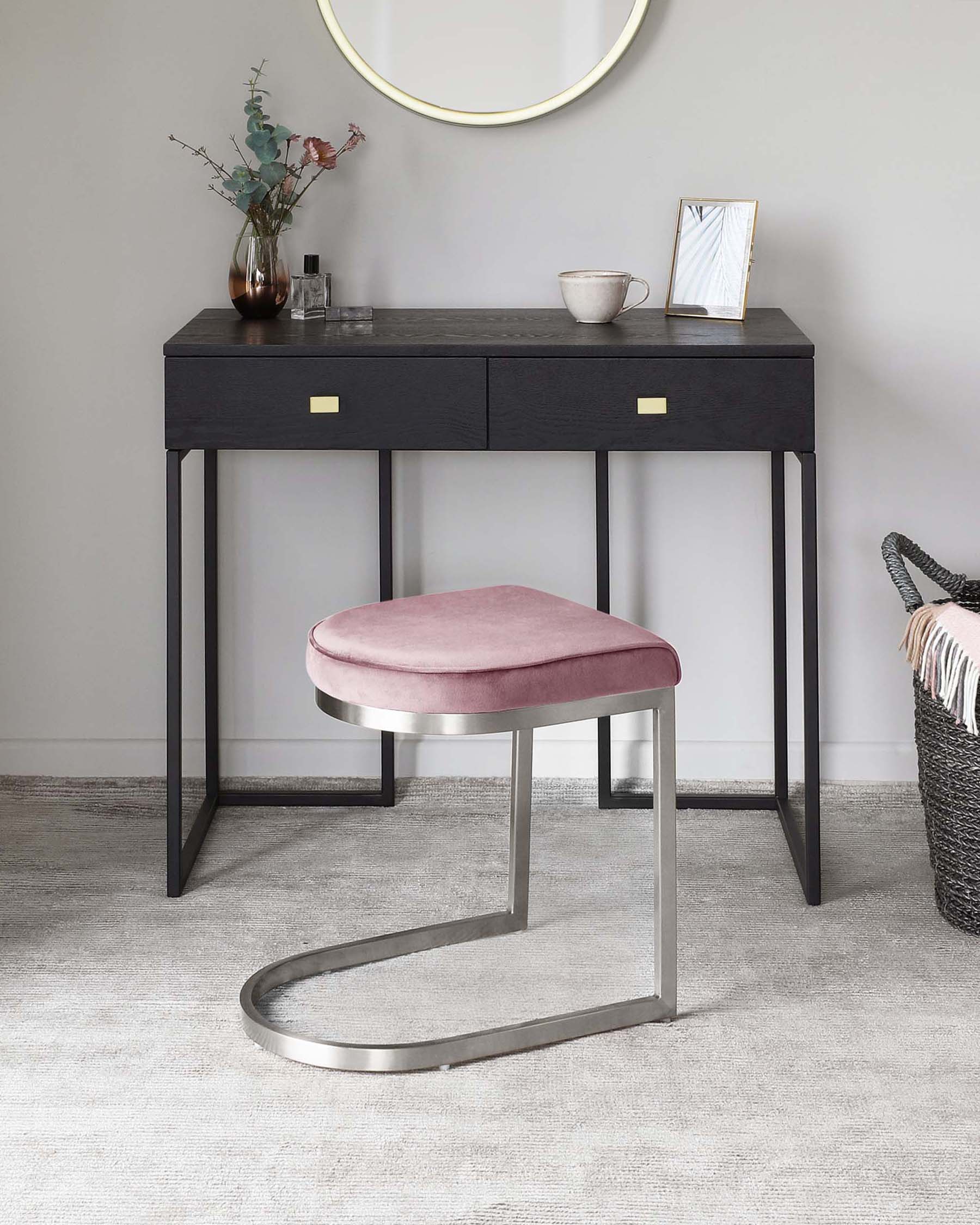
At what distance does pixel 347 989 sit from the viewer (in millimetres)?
1818

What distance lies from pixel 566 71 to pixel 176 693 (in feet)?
4.12

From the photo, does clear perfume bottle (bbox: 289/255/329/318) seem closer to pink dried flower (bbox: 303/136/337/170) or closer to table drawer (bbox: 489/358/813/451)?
pink dried flower (bbox: 303/136/337/170)

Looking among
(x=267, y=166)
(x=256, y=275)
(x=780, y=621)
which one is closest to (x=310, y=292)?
(x=256, y=275)

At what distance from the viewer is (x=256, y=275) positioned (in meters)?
2.22

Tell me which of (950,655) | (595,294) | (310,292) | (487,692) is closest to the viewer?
(487,692)

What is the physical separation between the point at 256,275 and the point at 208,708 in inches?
31.2

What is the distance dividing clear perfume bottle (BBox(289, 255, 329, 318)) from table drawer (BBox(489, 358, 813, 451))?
44cm

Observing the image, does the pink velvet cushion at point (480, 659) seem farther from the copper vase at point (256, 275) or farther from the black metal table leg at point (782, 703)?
the copper vase at point (256, 275)

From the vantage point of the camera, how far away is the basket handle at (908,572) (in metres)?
2.05

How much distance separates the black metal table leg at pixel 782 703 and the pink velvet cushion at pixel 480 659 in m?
0.46

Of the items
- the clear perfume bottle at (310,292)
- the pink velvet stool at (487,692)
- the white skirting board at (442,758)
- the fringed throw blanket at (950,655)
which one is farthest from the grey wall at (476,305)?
the pink velvet stool at (487,692)

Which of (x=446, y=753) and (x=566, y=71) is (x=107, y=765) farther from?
(x=566, y=71)

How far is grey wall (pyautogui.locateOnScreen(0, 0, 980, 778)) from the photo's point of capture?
2314mm

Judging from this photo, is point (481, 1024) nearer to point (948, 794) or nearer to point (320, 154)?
point (948, 794)
